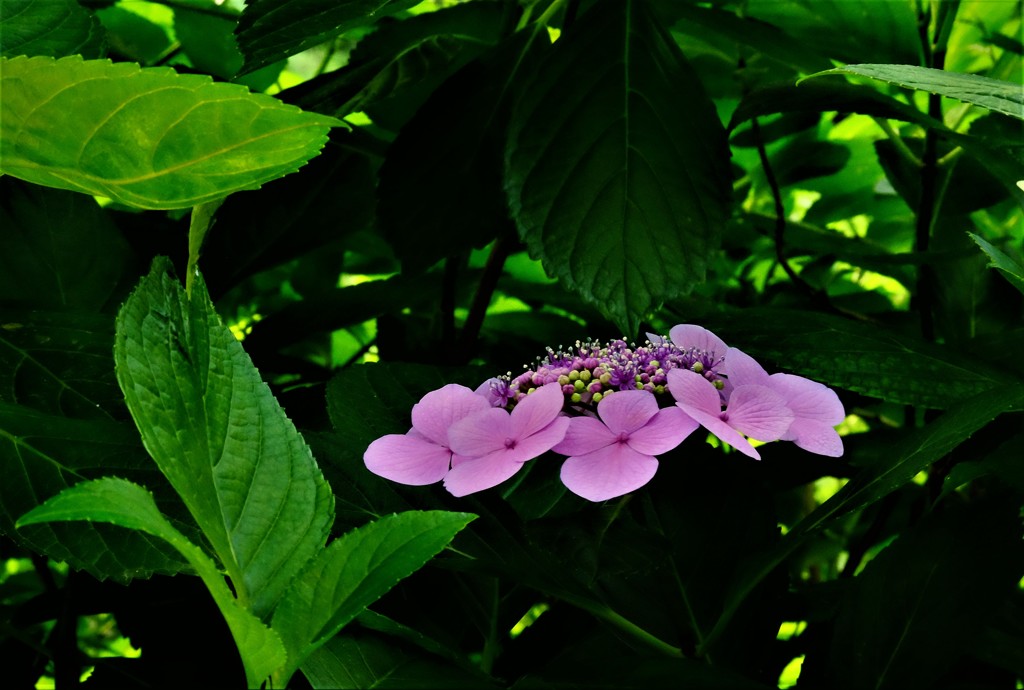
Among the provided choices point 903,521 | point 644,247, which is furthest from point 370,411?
point 903,521

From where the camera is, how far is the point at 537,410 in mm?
452

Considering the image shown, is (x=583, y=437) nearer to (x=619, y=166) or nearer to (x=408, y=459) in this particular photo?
(x=408, y=459)

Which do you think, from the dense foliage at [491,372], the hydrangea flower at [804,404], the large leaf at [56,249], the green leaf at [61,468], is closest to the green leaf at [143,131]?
the dense foliage at [491,372]

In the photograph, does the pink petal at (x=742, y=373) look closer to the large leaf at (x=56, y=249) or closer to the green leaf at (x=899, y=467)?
the green leaf at (x=899, y=467)

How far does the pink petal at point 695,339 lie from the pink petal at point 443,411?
12 centimetres

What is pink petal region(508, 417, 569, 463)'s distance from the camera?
0.44 metres

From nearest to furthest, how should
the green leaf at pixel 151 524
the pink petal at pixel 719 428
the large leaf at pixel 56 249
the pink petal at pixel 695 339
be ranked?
1. the green leaf at pixel 151 524
2. the pink petal at pixel 719 428
3. the pink petal at pixel 695 339
4. the large leaf at pixel 56 249

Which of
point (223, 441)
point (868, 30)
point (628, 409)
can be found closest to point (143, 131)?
point (223, 441)

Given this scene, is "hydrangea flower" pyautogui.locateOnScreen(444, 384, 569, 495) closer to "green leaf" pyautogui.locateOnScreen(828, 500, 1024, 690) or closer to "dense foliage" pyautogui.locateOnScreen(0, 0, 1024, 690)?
"dense foliage" pyautogui.locateOnScreen(0, 0, 1024, 690)

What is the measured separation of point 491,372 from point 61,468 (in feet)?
0.84

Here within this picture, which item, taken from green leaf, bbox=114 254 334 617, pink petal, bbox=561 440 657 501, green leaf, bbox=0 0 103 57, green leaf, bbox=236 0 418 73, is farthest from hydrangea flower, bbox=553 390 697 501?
green leaf, bbox=0 0 103 57

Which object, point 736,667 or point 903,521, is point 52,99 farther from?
point 903,521

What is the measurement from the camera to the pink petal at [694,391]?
0.45 metres

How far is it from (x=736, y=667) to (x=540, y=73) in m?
0.41
